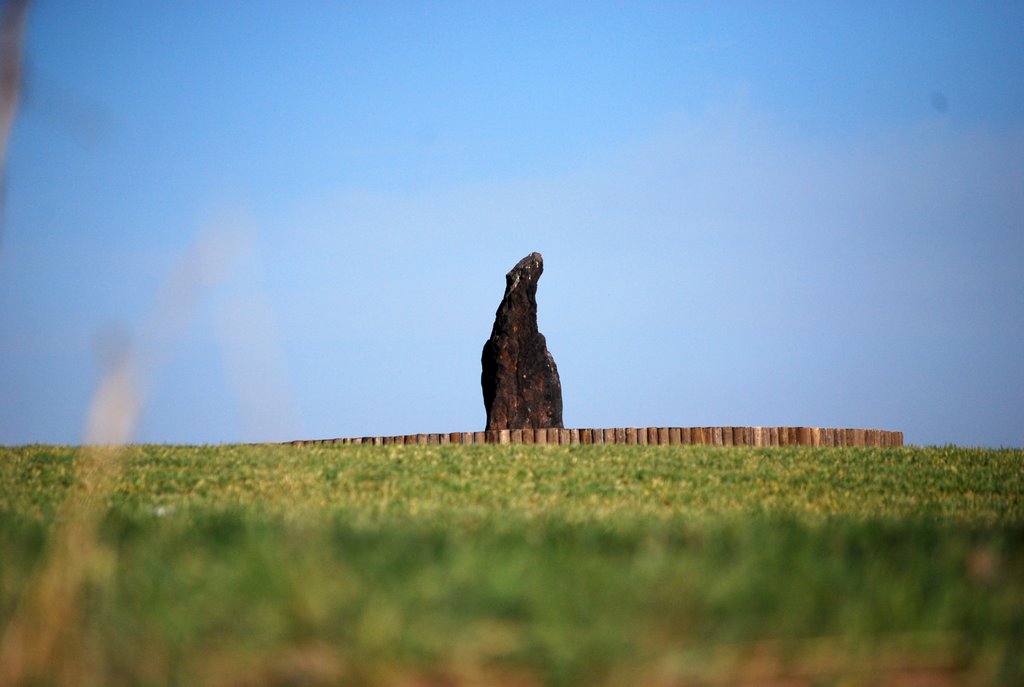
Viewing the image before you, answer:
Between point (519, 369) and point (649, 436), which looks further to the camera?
point (519, 369)

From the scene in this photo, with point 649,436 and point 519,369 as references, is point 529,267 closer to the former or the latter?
point 519,369

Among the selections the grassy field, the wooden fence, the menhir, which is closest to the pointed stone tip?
the menhir

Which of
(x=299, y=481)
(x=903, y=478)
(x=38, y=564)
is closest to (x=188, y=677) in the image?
(x=38, y=564)

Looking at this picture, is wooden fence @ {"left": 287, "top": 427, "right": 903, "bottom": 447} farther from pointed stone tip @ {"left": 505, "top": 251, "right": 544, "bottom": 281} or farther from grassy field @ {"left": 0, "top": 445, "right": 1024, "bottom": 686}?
grassy field @ {"left": 0, "top": 445, "right": 1024, "bottom": 686}

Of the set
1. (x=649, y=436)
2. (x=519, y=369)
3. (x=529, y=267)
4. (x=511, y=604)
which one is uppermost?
(x=529, y=267)

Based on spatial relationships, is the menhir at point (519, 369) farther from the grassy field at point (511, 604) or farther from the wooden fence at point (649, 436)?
the grassy field at point (511, 604)

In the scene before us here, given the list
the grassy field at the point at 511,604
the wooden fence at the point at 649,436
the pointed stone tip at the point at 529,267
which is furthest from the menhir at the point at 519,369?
the grassy field at the point at 511,604

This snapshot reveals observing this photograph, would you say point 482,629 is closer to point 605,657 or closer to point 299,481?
point 605,657

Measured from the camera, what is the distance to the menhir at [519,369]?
16734 millimetres

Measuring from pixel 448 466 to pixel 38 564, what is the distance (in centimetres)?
714

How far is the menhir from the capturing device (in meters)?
16.7

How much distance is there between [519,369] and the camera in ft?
55.5

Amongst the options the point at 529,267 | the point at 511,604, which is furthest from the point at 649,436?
the point at 511,604

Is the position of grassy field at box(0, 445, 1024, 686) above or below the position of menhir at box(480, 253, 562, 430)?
below
